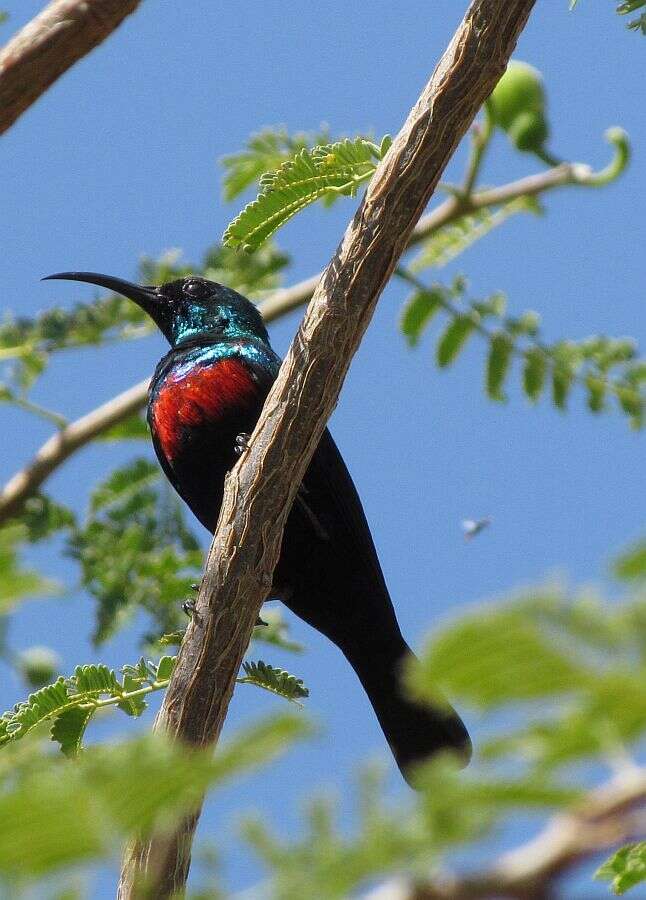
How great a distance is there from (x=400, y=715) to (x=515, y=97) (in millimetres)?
2273

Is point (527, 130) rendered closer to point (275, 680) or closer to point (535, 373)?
point (535, 373)

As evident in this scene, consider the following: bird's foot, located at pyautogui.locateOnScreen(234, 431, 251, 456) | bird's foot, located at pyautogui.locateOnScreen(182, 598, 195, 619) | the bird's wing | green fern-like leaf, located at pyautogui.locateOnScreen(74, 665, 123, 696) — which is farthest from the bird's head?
green fern-like leaf, located at pyautogui.locateOnScreen(74, 665, 123, 696)

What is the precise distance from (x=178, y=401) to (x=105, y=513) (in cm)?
103

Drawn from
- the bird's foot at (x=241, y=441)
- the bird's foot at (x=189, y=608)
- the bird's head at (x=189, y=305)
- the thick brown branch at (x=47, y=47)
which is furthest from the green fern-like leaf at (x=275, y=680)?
the bird's head at (x=189, y=305)

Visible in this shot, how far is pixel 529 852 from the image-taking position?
683mm

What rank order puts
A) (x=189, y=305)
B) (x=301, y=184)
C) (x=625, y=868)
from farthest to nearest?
(x=189, y=305), (x=301, y=184), (x=625, y=868)

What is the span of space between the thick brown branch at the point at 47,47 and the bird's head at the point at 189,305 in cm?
299

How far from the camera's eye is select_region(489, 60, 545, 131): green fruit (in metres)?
4.55

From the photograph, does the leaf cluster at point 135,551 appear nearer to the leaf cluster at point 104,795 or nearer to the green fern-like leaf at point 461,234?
the green fern-like leaf at point 461,234

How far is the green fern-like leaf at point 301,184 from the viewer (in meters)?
3.14

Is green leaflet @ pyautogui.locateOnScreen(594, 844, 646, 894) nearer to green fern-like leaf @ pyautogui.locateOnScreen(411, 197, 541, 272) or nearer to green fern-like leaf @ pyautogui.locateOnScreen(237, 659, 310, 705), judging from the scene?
green fern-like leaf @ pyautogui.locateOnScreen(237, 659, 310, 705)

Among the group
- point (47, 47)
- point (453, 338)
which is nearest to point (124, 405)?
point (453, 338)

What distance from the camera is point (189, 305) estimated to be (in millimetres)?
5375

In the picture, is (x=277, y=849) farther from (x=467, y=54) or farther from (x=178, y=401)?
(x=178, y=401)
